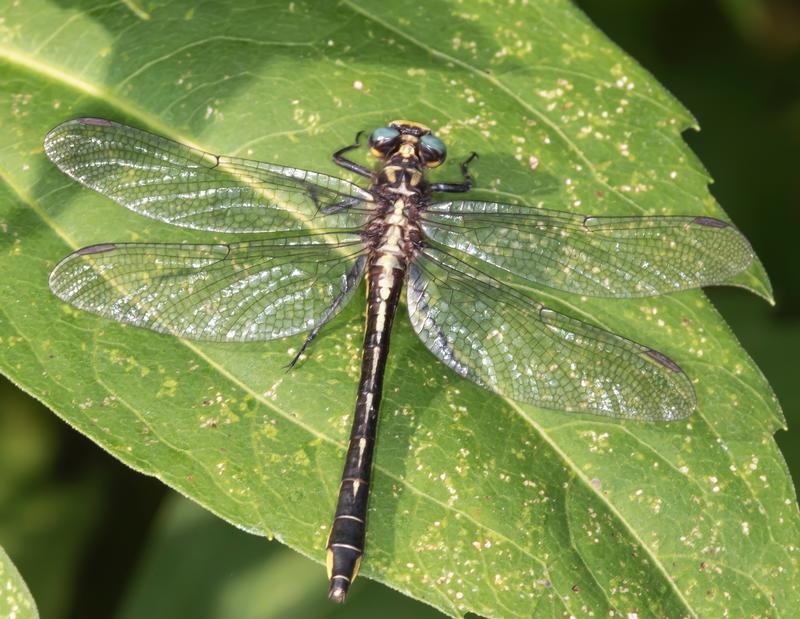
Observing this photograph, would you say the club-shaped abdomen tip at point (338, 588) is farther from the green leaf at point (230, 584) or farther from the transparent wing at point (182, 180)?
the transparent wing at point (182, 180)

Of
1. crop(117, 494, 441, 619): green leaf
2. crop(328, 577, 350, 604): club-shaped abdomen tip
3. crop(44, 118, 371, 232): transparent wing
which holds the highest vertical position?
crop(44, 118, 371, 232): transparent wing

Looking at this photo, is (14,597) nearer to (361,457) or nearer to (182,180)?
(361,457)

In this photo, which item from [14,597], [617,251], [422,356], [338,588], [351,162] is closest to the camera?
[14,597]

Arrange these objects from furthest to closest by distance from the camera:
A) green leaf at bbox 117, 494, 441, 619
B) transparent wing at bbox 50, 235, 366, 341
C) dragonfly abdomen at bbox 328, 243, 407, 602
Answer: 1. green leaf at bbox 117, 494, 441, 619
2. transparent wing at bbox 50, 235, 366, 341
3. dragonfly abdomen at bbox 328, 243, 407, 602

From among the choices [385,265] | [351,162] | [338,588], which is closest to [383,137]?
[351,162]

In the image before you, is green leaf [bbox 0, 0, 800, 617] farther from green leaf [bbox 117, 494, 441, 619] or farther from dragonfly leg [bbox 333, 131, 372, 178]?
green leaf [bbox 117, 494, 441, 619]

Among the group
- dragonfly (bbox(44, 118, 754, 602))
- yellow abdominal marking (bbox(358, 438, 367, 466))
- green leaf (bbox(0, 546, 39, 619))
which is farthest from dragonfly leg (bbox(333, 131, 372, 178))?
green leaf (bbox(0, 546, 39, 619))

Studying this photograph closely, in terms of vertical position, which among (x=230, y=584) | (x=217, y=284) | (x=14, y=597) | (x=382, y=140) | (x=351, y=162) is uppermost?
(x=382, y=140)

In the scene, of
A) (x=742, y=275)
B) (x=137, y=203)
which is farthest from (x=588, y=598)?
(x=137, y=203)
